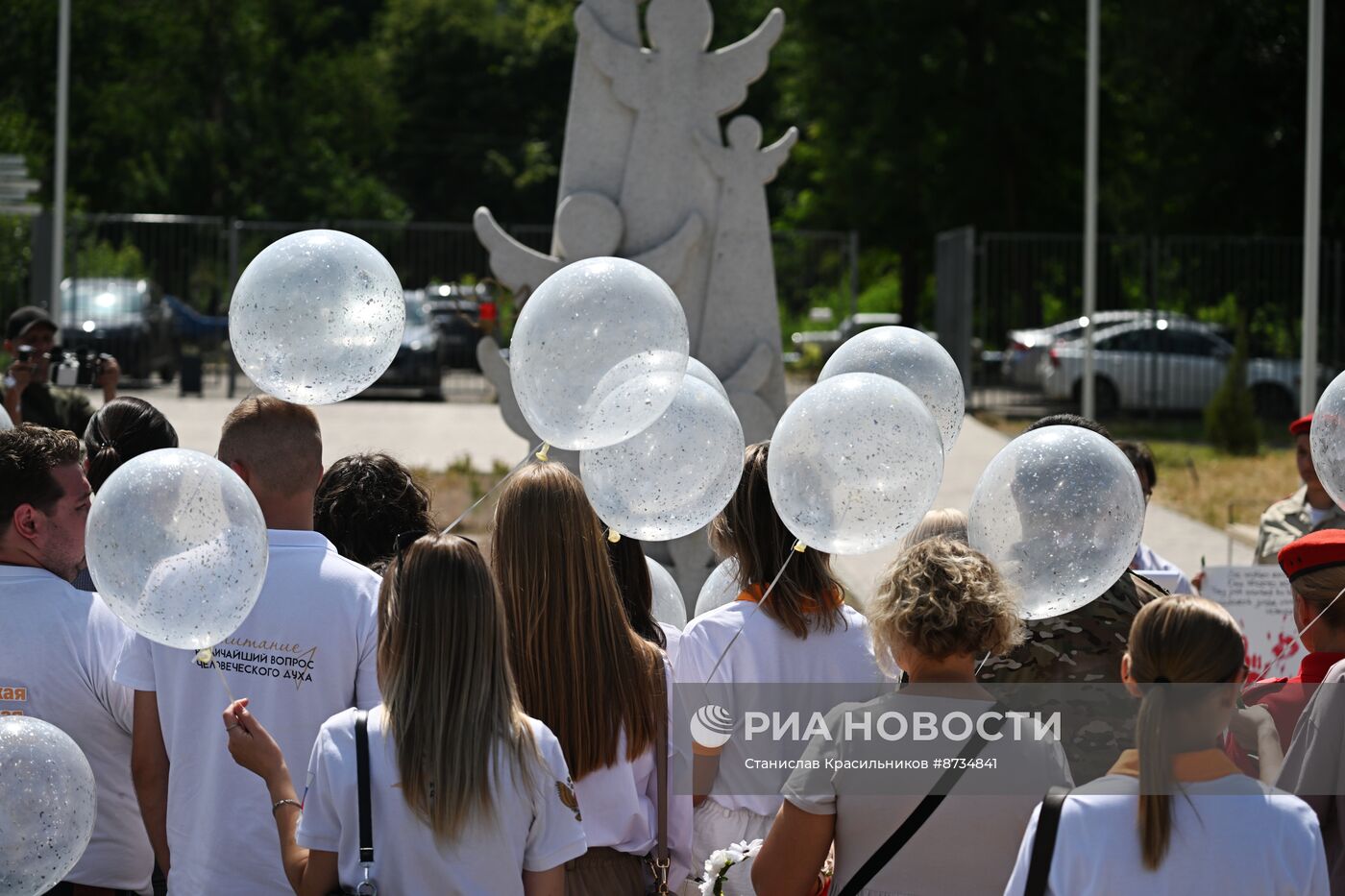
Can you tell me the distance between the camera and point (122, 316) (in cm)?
2166

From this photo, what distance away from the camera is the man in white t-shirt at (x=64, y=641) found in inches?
138

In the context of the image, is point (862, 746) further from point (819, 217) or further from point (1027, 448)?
point (819, 217)

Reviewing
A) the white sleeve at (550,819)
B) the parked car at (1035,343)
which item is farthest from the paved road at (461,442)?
the white sleeve at (550,819)

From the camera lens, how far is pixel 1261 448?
20.2 m

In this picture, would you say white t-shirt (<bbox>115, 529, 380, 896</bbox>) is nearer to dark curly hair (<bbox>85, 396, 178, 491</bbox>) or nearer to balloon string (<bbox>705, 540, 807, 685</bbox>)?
balloon string (<bbox>705, 540, 807, 685</bbox>)

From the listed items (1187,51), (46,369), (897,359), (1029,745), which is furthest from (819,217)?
(1029,745)

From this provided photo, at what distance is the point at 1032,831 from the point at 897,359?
2274 millimetres

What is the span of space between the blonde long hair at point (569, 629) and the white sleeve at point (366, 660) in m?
0.30

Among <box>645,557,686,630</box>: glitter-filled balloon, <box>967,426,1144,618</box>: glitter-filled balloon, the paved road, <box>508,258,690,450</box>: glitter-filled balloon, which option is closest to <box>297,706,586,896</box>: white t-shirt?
<box>508,258,690,450</box>: glitter-filled balloon

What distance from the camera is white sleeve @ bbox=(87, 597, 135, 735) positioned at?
357cm

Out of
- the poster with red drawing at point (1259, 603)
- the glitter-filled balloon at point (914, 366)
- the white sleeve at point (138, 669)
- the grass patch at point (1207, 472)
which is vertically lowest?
the grass patch at point (1207, 472)

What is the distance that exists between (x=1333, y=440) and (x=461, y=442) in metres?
15.2

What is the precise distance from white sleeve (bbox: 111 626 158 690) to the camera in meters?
4.58

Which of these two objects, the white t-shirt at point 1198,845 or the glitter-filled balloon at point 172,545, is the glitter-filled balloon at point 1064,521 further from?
the glitter-filled balloon at point 172,545
